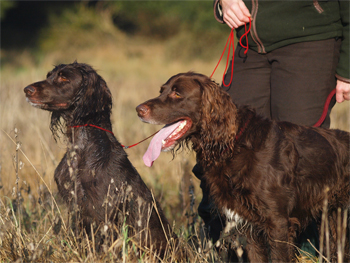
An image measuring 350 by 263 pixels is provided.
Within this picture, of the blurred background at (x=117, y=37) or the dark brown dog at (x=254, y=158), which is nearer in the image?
Answer: the dark brown dog at (x=254, y=158)

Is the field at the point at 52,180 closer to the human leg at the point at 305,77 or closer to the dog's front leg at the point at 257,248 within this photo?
the dog's front leg at the point at 257,248

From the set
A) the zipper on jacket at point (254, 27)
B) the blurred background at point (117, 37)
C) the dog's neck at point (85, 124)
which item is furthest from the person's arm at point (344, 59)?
the blurred background at point (117, 37)

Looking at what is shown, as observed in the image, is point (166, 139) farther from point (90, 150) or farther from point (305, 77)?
point (305, 77)

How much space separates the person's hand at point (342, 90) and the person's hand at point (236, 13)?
0.84m

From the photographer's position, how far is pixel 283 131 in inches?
118

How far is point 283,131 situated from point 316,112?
415 mm

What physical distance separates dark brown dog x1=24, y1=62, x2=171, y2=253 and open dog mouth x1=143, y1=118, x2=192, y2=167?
0.45m

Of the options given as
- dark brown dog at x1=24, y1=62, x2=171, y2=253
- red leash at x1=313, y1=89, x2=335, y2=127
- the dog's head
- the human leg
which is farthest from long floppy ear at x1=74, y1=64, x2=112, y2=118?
red leash at x1=313, y1=89, x2=335, y2=127

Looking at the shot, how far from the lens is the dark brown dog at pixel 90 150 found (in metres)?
3.23

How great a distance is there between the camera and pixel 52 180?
534cm

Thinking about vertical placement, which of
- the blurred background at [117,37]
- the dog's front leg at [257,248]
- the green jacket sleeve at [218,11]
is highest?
the blurred background at [117,37]

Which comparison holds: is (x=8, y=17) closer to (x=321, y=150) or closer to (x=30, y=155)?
(x=30, y=155)

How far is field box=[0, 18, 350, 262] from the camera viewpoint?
2.79 meters

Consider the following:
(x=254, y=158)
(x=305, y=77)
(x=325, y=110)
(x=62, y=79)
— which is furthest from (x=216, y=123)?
(x=62, y=79)
